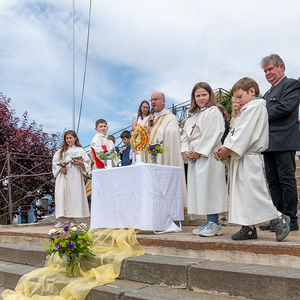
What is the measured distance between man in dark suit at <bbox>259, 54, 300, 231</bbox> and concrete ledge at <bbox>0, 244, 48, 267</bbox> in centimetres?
301

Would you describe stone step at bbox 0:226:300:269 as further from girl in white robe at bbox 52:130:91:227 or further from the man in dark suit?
girl in white robe at bbox 52:130:91:227

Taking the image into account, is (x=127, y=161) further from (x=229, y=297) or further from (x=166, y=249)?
(x=229, y=297)

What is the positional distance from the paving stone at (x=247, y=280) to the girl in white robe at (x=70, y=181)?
3.75 meters

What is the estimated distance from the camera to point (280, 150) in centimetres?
365

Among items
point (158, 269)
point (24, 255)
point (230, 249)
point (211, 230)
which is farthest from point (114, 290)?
point (24, 255)

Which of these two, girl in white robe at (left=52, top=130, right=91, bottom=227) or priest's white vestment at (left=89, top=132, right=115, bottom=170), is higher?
priest's white vestment at (left=89, top=132, right=115, bottom=170)

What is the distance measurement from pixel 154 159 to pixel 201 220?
144 centimetres

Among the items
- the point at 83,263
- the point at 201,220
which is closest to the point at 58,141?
the point at 201,220

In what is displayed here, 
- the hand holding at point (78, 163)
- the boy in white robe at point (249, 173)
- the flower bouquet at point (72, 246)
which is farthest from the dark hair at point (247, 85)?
the hand holding at point (78, 163)

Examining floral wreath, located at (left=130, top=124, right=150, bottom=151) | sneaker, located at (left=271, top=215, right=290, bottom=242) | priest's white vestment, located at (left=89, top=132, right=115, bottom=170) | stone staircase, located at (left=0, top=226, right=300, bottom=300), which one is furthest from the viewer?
priest's white vestment, located at (left=89, top=132, right=115, bottom=170)

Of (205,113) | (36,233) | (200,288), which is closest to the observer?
(200,288)

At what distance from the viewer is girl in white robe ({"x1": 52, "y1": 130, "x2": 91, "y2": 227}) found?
611 centimetres

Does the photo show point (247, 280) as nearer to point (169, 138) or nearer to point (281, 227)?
point (281, 227)

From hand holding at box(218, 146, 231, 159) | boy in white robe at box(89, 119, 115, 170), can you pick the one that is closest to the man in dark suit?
hand holding at box(218, 146, 231, 159)
